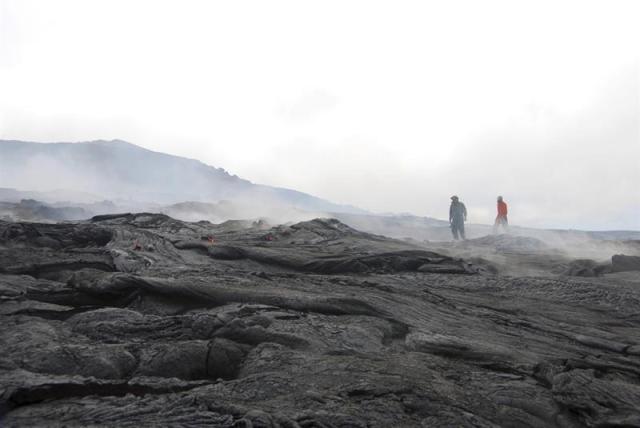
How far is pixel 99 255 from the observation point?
13.0 meters

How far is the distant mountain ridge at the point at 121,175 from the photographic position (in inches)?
2539

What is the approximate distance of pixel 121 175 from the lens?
7238 cm

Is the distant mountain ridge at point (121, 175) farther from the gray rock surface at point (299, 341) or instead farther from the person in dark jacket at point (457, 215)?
the gray rock surface at point (299, 341)

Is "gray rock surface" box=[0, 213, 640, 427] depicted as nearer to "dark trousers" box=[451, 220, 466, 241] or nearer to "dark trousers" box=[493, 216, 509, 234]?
"dark trousers" box=[451, 220, 466, 241]

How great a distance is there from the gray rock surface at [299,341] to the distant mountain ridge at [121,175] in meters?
48.7

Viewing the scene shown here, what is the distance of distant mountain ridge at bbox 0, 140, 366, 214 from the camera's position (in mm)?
64500

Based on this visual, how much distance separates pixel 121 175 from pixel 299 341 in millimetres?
71795

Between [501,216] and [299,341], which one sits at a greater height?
[501,216]

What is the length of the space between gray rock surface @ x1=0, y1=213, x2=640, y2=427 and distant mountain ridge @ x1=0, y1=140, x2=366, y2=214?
160ft

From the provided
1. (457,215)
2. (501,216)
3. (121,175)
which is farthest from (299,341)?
(121,175)

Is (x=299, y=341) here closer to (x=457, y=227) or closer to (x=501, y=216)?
(x=457, y=227)

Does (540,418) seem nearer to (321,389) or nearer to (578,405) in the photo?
(578,405)

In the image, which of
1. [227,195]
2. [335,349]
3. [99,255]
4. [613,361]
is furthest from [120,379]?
[227,195]

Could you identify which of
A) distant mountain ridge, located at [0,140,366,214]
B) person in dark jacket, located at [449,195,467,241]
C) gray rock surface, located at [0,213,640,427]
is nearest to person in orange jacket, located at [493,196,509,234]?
person in dark jacket, located at [449,195,467,241]
